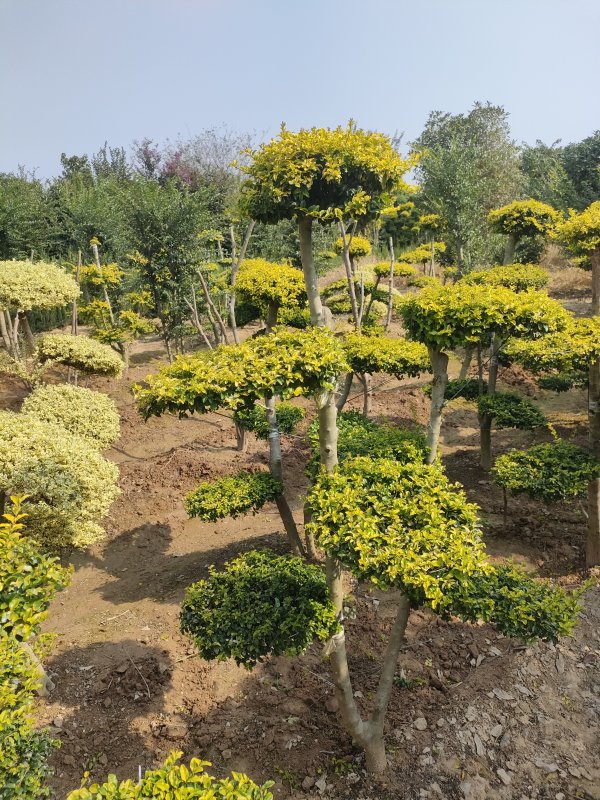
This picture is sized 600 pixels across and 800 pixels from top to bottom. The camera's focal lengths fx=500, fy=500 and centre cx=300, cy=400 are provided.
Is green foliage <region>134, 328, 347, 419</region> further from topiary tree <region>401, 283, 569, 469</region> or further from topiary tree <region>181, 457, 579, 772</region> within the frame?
topiary tree <region>401, 283, 569, 469</region>

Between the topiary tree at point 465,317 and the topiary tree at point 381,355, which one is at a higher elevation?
the topiary tree at point 465,317

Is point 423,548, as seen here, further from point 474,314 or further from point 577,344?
point 577,344

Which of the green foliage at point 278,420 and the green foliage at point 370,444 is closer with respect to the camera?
the green foliage at point 370,444

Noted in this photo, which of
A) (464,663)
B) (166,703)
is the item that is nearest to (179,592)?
(166,703)

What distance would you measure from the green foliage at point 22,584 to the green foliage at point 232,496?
9.58ft

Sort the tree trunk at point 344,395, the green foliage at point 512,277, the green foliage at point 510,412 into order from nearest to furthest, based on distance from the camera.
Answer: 1. the tree trunk at point 344,395
2. the green foliage at point 510,412
3. the green foliage at point 512,277

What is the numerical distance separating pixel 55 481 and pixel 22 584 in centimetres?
368

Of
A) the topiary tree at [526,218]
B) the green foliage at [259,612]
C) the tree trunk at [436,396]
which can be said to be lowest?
the green foliage at [259,612]

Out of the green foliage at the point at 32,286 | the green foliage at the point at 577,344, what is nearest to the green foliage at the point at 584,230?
the green foliage at the point at 577,344

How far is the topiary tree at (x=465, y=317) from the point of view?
4.89m

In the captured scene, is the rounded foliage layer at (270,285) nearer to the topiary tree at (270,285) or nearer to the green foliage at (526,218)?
the topiary tree at (270,285)

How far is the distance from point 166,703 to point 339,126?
551 cm

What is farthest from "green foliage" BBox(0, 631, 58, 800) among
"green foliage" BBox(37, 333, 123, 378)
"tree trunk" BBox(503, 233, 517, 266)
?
"tree trunk" BBox(503, 233, 517, 266)

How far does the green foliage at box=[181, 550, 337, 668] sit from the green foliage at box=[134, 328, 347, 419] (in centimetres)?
174
